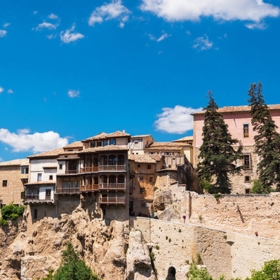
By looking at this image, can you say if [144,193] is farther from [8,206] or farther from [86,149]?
[8,206]

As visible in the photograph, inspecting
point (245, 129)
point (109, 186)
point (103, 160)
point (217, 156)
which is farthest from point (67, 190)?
point (245, 129)

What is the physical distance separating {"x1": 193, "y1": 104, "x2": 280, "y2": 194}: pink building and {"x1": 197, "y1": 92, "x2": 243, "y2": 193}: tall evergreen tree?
4.90m

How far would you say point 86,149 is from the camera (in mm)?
51531

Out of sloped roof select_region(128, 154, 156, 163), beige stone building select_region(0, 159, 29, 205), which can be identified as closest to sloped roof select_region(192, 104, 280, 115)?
sloped roof select_region(128, 154, 156, 163)

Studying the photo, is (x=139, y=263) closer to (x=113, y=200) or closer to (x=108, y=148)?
(x=113, y=200)

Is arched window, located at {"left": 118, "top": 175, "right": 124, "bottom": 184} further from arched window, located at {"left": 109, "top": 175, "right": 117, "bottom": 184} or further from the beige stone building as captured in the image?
the beige stone building

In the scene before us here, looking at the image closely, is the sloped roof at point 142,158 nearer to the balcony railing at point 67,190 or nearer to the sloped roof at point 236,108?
the balcony railing at point 67,190

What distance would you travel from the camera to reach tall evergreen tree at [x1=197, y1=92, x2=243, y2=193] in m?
48.9

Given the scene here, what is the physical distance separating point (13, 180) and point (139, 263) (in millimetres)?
24358

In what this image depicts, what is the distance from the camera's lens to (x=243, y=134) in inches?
2318

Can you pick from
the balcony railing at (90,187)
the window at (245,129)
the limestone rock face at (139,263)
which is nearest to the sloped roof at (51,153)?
the balcony railing at (90,187)

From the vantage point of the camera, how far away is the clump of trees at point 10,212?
189ft

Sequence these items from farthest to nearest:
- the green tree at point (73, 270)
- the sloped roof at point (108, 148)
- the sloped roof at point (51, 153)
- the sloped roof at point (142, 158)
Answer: the sloped roof at point (51, 153)
the sloped roof at point (142, 158)
the sloped roof at point (108, 148)
the green tree at point (73, 270)

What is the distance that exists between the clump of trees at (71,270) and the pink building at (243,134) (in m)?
19.4
